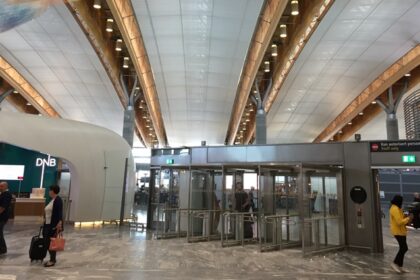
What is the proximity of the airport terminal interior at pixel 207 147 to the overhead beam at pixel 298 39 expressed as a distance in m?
0.10

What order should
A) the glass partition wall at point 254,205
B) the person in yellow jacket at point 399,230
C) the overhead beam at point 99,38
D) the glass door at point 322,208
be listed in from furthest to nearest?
the overhead beam at point 99,38 < the glass partition wall at point 254,205 < the glass door at point 322,208 < the person in yellow jacket at point 399,230

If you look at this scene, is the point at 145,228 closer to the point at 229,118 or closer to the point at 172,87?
the point at 172,87

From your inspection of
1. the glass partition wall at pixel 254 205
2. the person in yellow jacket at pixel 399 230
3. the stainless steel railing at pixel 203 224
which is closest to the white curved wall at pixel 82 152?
the glass partition wall at pixel 254 205

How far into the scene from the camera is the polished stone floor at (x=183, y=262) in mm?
6062

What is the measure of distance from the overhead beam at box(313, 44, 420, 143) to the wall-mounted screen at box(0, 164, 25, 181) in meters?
20.1

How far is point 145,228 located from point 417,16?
1430 cm

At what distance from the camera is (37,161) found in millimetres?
17297

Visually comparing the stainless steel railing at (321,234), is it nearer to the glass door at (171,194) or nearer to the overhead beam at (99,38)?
the glass door at (171,194)

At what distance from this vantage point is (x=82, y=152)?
13359mm

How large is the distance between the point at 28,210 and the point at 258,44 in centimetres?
1384

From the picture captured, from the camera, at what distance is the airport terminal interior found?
7559 millimetres

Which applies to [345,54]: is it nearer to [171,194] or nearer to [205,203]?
[205,203]

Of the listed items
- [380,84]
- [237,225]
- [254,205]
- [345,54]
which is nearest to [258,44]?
[345,54]

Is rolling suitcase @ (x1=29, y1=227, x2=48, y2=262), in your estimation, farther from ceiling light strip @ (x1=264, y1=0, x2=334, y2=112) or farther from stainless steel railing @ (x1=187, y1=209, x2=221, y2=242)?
ceiling light strip @ (x1=264, y1=0, x2=334, y2=112)
